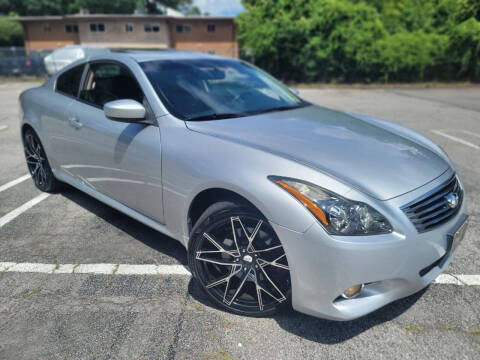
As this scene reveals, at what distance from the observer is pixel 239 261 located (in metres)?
2.46

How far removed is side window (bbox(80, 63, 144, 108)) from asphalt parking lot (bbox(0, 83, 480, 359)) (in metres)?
1.19

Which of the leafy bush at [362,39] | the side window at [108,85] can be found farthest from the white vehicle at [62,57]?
the side window at [108,85]

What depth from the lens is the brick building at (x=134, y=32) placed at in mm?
37625

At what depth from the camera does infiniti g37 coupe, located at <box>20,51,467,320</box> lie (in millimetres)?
2076

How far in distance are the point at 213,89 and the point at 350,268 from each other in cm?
196

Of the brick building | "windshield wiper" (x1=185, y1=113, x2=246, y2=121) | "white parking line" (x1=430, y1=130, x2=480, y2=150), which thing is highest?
the brick building

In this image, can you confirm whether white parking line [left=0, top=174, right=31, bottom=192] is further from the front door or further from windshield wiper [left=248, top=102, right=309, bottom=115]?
windshield wiper [left=248, top=102, right=309, bottom=115]

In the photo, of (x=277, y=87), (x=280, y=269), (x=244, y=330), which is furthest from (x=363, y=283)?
(x=277, y=87)

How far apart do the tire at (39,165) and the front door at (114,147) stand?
636mm

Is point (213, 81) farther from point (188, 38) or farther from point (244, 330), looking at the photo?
point (188, 38)

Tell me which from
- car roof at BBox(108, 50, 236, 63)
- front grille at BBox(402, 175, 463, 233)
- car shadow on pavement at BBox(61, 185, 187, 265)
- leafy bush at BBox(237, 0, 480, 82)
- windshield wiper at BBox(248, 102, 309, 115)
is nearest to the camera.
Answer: front grille at BBox(402, 175, 463, 233)

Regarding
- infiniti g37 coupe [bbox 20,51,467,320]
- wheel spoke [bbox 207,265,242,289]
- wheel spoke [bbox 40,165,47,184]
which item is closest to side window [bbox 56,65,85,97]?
infiniti g37 coupe [bbox 20,51,467,320]

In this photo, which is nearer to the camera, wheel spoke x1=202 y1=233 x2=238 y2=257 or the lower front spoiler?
the lower front spoiler

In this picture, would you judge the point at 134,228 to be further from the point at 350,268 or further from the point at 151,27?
the point at 151,27
